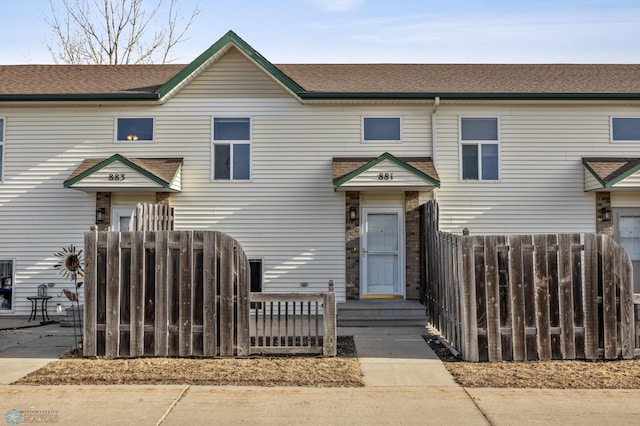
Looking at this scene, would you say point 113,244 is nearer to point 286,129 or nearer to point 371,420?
point 371,420

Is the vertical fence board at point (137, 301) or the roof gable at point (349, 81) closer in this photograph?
the vertical fence board at point (137, 301)

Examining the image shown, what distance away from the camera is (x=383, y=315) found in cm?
1171

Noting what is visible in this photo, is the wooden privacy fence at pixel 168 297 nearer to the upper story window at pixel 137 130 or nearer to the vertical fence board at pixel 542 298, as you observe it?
the vertical fence board at pixel 542 298

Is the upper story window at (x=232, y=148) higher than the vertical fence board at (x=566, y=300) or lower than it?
higher

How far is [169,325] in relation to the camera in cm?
833

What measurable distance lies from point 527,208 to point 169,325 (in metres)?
8.68

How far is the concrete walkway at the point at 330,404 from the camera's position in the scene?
18.9 ft

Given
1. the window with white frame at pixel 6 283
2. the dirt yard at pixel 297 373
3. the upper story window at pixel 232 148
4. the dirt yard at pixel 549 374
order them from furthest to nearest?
the upper story window at pixel 232 148, the window with white frame at pixel 6 283, the dirt yard at pixel 297 373, the dirt yard at pixel 549 374

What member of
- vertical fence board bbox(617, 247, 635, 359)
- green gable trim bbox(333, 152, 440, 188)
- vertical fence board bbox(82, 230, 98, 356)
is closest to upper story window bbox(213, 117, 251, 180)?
green gable trim bbox(333, 152, 440, 188)

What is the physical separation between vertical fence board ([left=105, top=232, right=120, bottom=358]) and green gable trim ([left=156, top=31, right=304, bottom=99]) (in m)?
5.48

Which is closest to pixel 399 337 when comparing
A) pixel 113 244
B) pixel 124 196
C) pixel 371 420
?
pixel 371 420

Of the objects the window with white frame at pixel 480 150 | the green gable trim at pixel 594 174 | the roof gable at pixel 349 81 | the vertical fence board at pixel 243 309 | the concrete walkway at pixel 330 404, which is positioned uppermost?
the roof gable at pixel 349 81

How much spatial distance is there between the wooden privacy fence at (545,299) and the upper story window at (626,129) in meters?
6.07

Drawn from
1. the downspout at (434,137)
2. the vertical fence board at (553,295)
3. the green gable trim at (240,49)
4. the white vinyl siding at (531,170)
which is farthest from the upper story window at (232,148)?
the vertical fence board at (553,295)
